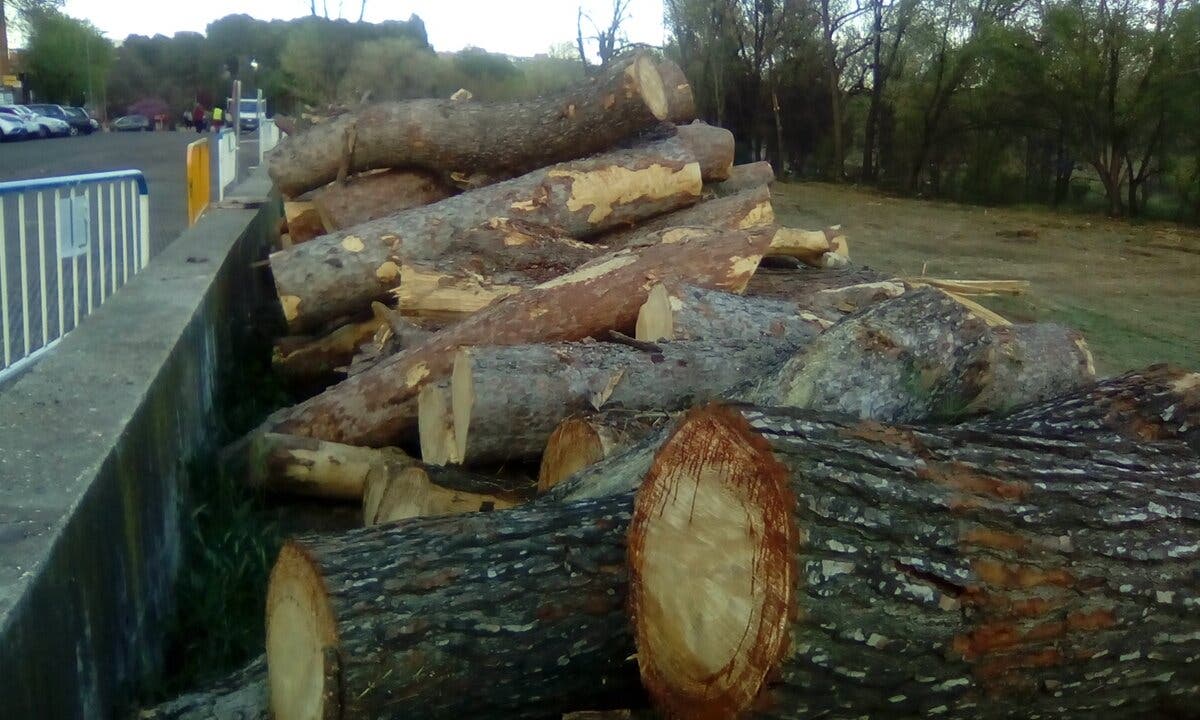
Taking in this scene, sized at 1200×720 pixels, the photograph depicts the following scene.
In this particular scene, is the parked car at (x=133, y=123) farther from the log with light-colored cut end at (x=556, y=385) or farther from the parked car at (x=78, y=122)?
the log with light-colored cut end at (x=556, y=385)

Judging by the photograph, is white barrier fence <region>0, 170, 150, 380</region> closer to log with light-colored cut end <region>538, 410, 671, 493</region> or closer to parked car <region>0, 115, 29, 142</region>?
log with light-colored cut end <region>538, 410, 671, 493</region>

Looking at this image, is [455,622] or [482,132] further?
[482,132]

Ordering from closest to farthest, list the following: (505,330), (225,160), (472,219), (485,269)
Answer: (505,330) < (485,269) < (472,219) < (225,160)

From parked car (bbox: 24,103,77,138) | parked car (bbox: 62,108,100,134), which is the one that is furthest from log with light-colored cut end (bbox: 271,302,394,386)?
parked car (bbox: 62,108,100,134)

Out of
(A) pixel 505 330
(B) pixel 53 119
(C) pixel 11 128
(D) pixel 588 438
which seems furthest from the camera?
(B) pixel 53 119

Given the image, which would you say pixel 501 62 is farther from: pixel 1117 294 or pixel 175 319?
pixel 175 319

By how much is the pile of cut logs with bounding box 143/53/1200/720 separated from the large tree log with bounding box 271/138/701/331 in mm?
1477

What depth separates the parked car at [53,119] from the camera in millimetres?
46469

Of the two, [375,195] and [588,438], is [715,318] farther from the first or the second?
[375,195]

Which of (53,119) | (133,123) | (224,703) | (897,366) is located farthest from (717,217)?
(133,123)

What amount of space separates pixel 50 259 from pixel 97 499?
3.46m

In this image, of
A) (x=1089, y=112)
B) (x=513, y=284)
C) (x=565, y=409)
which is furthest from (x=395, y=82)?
(x=565, y=409)

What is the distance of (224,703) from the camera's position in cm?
294

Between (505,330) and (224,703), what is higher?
(505,330)
